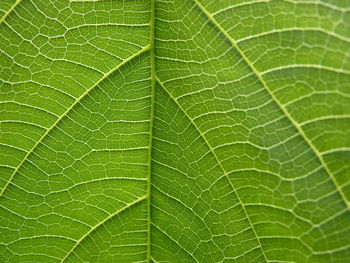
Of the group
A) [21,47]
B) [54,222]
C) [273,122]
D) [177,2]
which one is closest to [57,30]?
[21,47]

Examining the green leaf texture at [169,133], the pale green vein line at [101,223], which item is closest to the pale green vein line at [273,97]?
the green leaf texture at [169,133]

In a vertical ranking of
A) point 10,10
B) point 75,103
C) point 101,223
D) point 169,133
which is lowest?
point 101,223

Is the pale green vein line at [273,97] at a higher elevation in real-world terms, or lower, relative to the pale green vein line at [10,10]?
lower

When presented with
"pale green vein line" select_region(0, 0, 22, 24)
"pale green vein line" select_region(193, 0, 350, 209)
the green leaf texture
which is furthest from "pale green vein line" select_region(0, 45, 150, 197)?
"pale green vein line" select_region(0, 0, 22, 24)

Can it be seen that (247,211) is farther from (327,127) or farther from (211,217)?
(327,127)

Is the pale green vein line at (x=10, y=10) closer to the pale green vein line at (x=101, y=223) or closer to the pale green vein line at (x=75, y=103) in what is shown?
the pale green vein line at (x=75, y=103)

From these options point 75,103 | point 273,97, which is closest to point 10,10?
point 75,103

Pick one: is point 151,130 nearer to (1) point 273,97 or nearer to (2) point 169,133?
(2) point 169,133

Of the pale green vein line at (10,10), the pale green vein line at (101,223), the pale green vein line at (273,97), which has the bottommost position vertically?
the pale green vein line at (101,223)

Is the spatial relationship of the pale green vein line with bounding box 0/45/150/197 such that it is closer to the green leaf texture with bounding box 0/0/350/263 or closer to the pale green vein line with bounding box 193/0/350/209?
the green leaf texture with bounding box 0/0/350/263
